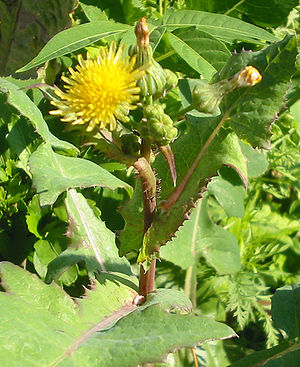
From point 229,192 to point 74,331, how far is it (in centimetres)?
90

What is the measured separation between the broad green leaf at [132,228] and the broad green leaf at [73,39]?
46 centimetres

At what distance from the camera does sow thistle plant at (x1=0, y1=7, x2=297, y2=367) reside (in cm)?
104

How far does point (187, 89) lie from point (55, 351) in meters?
0.98

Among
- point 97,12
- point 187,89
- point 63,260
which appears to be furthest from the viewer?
point 97,12

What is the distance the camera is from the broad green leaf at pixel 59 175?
1.03 meters

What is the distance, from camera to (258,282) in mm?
1938

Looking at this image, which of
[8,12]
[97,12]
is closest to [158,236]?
[97,12]

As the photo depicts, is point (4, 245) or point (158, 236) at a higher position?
point (158, 236)

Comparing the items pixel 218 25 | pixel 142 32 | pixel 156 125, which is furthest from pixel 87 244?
pixel 218 25

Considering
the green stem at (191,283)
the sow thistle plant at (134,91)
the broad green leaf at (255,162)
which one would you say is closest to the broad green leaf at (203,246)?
the green stem at (191,283)

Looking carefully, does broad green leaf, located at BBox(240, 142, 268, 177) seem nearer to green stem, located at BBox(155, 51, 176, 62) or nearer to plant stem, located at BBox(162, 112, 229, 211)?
green stem, located at BBox(155, 51, 176, 62)

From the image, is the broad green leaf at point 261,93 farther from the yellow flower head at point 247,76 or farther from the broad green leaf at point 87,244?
the broad green leaf at point 87,244

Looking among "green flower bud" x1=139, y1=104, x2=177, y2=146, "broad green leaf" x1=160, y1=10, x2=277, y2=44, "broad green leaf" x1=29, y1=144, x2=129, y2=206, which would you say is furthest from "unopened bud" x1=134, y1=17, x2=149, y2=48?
"broad green leaf" x1=160, y1=10, x2=277, y2=44

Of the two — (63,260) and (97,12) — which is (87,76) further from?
(97,12)
